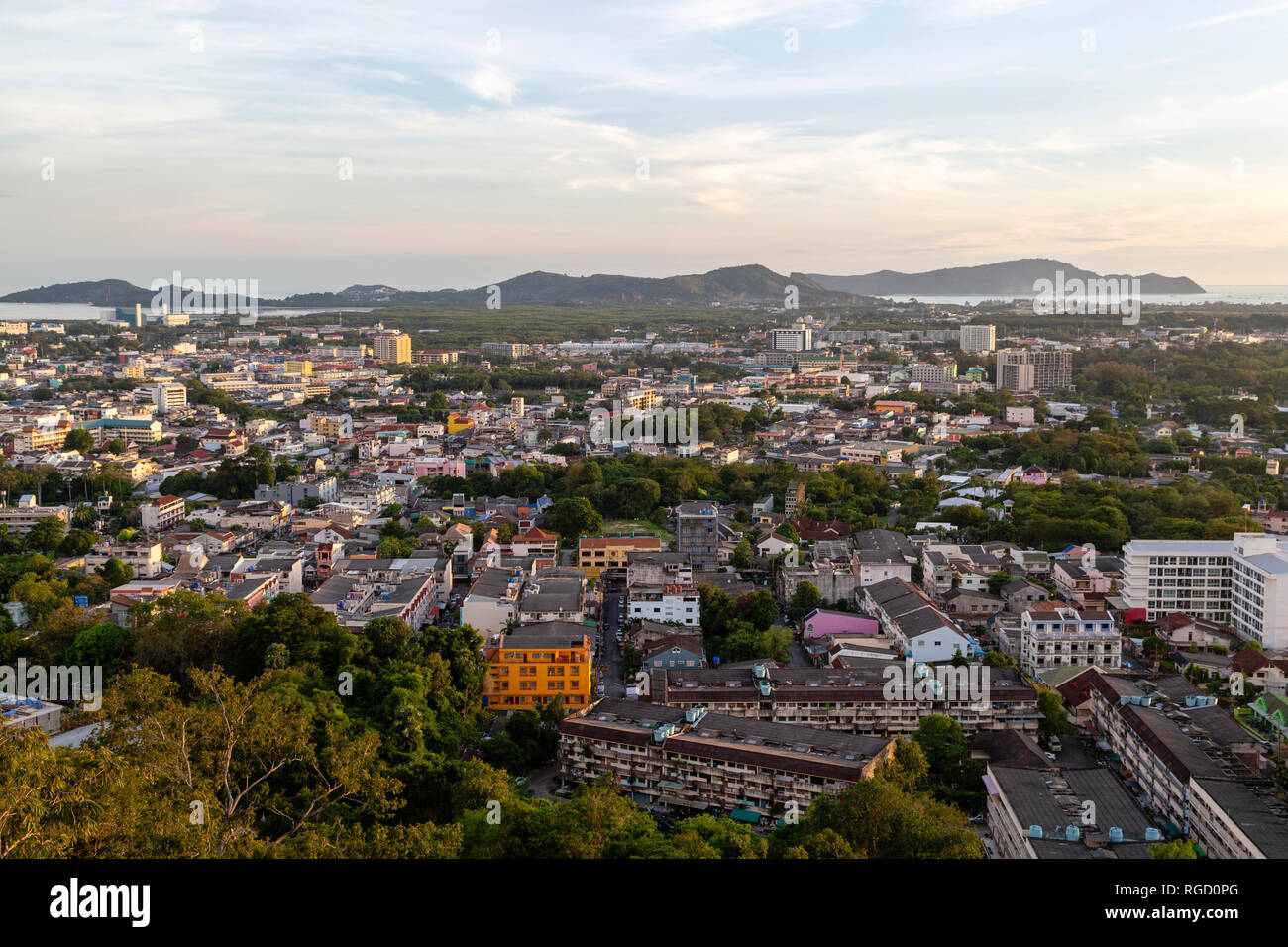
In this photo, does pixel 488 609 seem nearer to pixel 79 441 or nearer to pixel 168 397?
pixel 79 441

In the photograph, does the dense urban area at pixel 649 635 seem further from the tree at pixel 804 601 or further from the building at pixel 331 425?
the building at pixel 331 425

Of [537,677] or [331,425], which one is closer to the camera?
[537,677]

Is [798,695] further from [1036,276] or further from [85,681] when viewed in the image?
[1036,276]

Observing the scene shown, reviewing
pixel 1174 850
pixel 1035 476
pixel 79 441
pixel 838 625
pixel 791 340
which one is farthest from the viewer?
pixel 791 340

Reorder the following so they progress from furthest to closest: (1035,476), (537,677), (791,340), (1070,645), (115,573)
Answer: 1. (791,340)
2. (1035,476)
3. (115,573)
4. (1070,645)
5. (537,677)

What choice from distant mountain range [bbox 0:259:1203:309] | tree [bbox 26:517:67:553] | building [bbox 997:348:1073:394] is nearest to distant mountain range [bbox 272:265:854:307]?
distant mountain range [bbox 0:259:1203:309]

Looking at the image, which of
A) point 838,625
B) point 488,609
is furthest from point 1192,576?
point 488,609

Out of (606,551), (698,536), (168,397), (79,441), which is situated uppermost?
(168,397)
